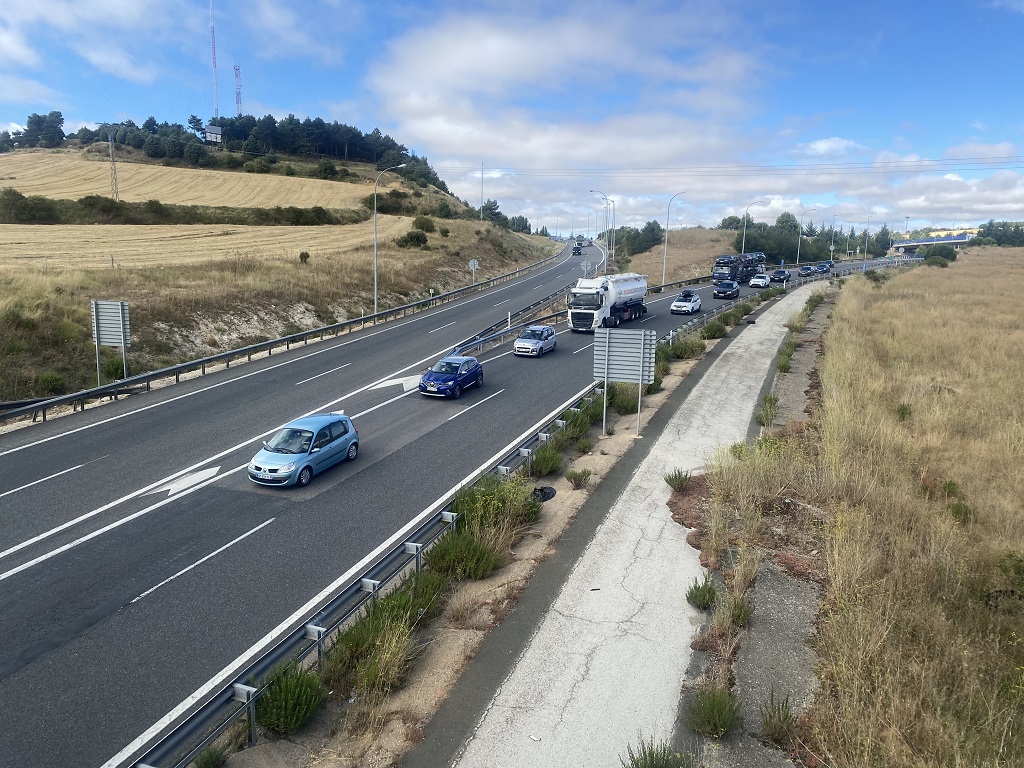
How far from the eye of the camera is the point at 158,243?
178ft

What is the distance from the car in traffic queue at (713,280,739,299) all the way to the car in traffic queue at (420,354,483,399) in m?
38.0

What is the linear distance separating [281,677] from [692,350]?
86.9 ft

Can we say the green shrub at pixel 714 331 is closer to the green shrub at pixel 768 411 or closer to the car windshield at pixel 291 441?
the green shrub at pixel 768 411

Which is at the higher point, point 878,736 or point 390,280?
point 390,280

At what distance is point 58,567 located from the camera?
11.6 meters

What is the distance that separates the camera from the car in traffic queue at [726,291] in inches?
2231

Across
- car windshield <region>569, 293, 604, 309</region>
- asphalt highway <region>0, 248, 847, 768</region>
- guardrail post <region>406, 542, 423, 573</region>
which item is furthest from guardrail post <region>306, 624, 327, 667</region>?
car windshield <region>569, 293, 604, 309</region>

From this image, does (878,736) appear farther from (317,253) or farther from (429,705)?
(317,253)

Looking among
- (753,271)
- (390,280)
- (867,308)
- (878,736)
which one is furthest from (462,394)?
(753,271)

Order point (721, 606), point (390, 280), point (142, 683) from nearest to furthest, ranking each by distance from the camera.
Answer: point (142, 683) < point (721, 606) < point (390, 280)

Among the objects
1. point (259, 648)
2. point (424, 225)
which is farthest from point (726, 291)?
point (259, 648)

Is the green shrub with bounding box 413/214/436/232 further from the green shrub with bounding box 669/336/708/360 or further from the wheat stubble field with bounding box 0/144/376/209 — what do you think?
the green shrub with bounding box 669/336/708/360

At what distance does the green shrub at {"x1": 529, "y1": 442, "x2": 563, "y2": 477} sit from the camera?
51.9 feet

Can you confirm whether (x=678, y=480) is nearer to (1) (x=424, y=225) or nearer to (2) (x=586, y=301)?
(2) (x=586, y=301)
